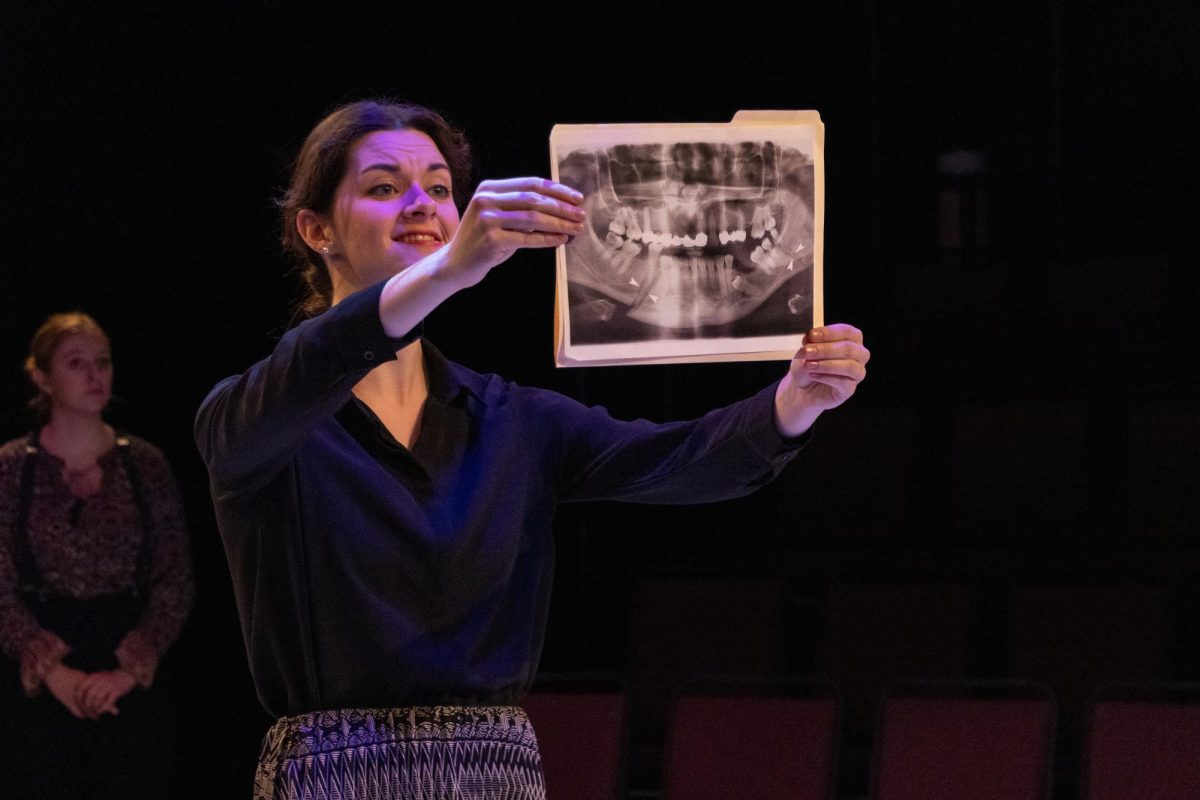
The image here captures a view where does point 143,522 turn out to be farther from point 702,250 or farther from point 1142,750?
point 702,250

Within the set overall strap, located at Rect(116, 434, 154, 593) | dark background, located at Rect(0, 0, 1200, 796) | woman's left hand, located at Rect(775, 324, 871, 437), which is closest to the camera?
woman's left hand, located at Rect(775, 324, 871, 437)

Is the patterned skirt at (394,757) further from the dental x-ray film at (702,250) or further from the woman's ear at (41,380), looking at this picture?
the woman's ear at (41,380)

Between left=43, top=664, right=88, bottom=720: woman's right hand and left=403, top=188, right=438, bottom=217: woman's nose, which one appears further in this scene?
left=43, top=664, right=88, bottom=720: woman's right hand

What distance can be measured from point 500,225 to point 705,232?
15.4 inches

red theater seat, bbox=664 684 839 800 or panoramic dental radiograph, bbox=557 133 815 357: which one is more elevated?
panoramic dental radiograph, bbox=557 133 815 357

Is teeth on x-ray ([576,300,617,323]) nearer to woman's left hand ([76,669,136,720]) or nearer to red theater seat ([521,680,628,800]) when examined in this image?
red theater seat ([521,680,628,800])

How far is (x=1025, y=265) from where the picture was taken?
5094mm

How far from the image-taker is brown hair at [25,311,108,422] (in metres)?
3.87

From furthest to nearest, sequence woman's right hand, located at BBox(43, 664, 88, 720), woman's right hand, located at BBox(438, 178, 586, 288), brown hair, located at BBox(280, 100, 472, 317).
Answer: woman's right hand, located at BBox(43, 664, 88, 720), brown hair, located at BBox(280, 100, 472, 317), woman's right hand, located at BBox(438, 178, 586, 288)

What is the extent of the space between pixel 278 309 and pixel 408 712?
10.1 feet

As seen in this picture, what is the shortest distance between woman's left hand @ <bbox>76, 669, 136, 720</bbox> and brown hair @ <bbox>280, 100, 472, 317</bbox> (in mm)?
2177

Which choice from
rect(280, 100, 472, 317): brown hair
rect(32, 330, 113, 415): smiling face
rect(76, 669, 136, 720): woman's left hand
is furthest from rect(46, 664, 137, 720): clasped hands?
rect(280, 100, 472, 317): brown hair

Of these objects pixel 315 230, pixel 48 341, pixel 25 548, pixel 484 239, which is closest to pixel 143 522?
pixel 25 548

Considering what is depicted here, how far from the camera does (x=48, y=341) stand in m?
3.89
